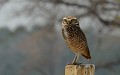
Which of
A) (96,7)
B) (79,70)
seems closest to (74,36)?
(79,70)

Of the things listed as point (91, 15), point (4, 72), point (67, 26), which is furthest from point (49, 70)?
point (67, 26)

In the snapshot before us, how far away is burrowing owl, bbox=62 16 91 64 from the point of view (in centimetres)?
663

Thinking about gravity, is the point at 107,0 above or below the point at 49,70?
above

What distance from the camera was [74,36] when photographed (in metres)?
6.73

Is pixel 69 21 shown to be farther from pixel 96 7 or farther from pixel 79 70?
pixel 96 7

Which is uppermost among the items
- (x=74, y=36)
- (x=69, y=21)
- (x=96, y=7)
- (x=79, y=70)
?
(x=96, y=7)

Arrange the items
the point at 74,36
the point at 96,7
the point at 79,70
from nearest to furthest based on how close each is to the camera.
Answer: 1. the point at 79,70
2. the point at 74,36
3. the point at 96,7

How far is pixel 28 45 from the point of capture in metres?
34.7

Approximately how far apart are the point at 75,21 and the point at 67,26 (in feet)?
0.29

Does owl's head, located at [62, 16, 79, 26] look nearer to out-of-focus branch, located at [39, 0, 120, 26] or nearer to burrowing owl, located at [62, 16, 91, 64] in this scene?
burrowing owl, located at [62, 16, 91, 64]

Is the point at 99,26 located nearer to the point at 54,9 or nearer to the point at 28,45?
the point at 54,9

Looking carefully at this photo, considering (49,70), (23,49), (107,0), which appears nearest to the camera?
(107,0)

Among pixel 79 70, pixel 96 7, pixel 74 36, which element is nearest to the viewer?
pixel 79 70

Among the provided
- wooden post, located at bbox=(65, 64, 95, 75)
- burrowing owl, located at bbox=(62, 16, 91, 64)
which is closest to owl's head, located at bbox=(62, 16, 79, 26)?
burrowing owl, located at bbox=(62, 16, 91, 64)
